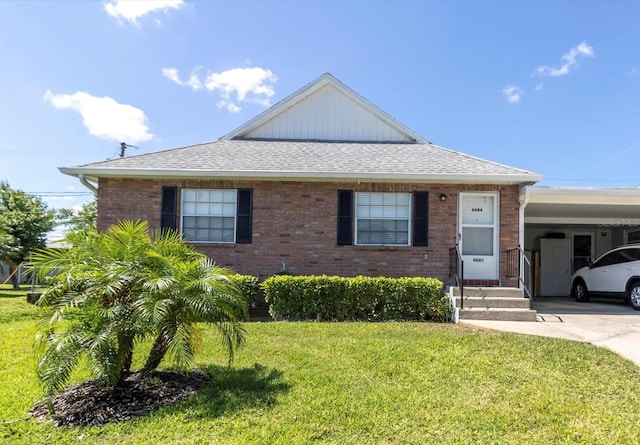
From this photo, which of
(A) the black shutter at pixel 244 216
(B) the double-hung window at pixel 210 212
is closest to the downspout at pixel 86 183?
(B) the double-hung window at pixel 210 212

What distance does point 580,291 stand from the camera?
1178 centimetres

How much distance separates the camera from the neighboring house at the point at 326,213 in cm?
898

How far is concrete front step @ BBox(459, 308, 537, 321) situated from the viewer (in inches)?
298

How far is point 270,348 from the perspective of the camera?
218 inches

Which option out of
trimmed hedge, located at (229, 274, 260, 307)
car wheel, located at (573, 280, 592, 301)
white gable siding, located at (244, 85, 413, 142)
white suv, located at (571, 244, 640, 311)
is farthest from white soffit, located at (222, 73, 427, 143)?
car wheel, located at (573, 280, 592, 301)

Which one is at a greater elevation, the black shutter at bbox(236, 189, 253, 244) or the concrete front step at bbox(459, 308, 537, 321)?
the black shutter at bbox(236, 189, 253, 244)

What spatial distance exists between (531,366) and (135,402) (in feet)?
14.9

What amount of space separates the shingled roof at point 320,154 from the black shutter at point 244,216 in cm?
49

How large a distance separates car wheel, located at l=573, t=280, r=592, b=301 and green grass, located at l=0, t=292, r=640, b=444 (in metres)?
7.09

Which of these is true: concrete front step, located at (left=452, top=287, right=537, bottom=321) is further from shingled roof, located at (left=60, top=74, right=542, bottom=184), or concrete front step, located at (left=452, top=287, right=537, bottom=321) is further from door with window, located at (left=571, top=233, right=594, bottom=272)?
door with window, located at (left=571, top=233, right=594, bottom=272)

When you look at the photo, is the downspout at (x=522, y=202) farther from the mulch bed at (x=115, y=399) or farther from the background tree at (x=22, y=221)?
the background tree at (x=22, y=221)

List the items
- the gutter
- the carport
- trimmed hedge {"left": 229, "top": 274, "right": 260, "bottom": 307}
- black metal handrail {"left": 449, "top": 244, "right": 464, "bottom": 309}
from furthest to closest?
the carport < the gutter < black metal handrail {"left": 449, "top": 244, "right": 464, "bottom": 309} < trimmed hedge {"left": 229, "top": 274, "right": 260, "bottom": 307}

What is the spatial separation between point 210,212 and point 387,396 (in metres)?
6.58

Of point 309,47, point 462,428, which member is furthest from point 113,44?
point 462,428
